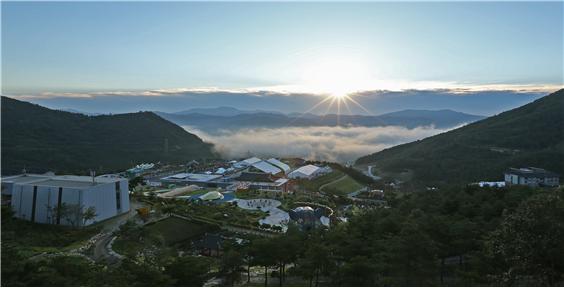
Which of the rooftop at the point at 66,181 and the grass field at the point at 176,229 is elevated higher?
the rooftop at the point at 66,181

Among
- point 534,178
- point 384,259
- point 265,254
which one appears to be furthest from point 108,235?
point 534,178

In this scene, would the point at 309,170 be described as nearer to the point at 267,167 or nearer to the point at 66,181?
the point at 267,167

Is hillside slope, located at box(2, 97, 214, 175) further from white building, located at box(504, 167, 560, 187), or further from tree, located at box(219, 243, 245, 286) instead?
white building, located at box(504, 167, 560, 187)

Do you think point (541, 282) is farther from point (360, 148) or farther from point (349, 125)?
point (349, 125)

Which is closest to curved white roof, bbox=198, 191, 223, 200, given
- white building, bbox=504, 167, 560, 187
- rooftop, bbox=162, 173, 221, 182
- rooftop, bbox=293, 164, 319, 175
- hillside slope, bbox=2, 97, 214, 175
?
rooftop, bbox=162, 173, 221, 182

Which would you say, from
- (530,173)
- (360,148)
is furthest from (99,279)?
(360,148)

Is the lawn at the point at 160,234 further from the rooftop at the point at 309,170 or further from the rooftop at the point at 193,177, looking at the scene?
the rooftop at the point at 309,170

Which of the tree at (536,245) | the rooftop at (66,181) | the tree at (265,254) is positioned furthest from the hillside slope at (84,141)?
the tree at (536,245)
